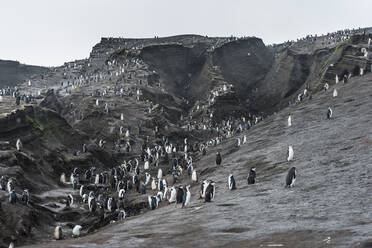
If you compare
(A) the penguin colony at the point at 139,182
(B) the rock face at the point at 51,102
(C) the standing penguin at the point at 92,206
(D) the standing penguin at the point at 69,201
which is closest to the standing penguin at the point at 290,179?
(A) the penguin colony at the point at 139,182

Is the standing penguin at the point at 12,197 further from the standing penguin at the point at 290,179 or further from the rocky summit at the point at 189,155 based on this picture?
the standing penguin at the point at 290,179

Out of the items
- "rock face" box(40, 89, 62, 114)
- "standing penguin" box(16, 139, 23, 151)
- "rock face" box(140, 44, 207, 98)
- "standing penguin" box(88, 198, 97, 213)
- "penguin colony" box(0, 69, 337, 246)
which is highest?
"rock face" box(140, 44, 207, 98)

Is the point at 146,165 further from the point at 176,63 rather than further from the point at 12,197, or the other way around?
the point at 176,63

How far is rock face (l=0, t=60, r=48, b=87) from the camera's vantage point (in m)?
151

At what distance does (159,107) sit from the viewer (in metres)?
90.5

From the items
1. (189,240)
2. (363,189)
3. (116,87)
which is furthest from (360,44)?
(189,240)

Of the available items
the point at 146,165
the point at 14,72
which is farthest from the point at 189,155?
the point at 14,72

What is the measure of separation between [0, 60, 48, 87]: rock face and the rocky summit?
29.3 metres

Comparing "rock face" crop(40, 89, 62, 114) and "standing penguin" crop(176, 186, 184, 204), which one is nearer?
"standing penguin" crop(176, 186, 184, 204)

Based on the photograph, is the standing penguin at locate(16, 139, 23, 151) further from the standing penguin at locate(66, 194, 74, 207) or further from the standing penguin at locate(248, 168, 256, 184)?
the standing penguin at locate(248, 168, 256, 184)

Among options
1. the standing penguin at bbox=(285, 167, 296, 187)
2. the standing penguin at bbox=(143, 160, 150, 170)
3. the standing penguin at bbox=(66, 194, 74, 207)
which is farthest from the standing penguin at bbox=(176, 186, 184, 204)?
the standing penguin at bbox=(143, 160, 150, 170)

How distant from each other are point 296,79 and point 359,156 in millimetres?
80452

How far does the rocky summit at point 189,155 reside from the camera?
2070 cm

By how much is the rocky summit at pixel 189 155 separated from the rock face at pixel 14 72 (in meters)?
29.3
